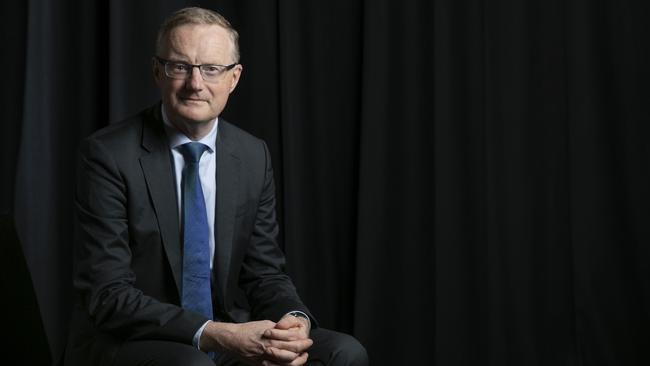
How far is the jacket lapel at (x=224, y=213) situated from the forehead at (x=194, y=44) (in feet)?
0.80

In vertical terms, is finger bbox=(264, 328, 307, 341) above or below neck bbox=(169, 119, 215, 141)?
below

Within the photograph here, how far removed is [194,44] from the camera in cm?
218

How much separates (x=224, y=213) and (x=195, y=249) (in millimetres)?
127

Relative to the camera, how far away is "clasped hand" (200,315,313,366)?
206 cm

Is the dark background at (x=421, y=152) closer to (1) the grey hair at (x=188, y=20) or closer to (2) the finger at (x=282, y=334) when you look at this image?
(1) the grey hair at (x=188, y=20)

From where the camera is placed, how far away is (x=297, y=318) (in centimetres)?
218

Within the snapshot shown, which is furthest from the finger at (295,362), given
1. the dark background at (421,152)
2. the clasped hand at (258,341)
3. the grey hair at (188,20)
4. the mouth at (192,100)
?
the dark background at (421,152)

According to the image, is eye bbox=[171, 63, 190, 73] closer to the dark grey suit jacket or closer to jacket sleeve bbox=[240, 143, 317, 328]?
the dark grey suit jacket

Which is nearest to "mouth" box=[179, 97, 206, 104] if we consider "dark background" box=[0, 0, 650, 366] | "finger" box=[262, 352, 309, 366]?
"finger" box=[262, 352, 309, 366]

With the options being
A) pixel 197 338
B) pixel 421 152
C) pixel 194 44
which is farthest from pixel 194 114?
pixel 421 152

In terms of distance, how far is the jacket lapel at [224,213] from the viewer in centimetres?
226

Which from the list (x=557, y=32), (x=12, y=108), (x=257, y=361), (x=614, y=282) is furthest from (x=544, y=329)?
(x=12, y=108)

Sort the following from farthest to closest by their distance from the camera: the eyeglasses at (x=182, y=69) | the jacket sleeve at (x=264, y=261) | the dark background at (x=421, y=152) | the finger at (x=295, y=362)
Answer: the dark background at (x=421, y=152) < the jacket sleeve at (x=264, y=261) < the eyeglasses at (x=182, y=69) < the finger at (x=295, y=362)

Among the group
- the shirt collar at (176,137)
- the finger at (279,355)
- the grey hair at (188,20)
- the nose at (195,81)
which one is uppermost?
the grey hair at (188,20)
